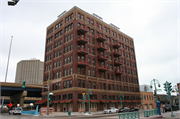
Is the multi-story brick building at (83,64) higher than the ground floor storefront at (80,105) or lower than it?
higher

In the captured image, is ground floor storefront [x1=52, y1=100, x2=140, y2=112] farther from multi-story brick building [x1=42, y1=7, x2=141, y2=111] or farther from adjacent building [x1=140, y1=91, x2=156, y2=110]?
adjacent building [x1=140, y1=91, x2=156, y2=110]

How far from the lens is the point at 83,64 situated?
46188mm

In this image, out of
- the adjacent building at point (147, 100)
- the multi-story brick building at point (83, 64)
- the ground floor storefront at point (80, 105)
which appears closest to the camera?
the ground floor storefront at point (80, 105)

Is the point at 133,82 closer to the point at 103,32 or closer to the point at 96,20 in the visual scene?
the point at 103,32

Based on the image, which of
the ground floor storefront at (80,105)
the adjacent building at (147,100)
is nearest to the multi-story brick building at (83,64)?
the ground floor storefront at (80,105)

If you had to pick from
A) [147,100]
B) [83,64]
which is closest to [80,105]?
[83,64]

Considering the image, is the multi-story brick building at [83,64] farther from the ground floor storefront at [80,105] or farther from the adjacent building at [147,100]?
the adjacent building at [147,100]

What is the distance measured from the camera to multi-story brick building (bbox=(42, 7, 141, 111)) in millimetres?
46188

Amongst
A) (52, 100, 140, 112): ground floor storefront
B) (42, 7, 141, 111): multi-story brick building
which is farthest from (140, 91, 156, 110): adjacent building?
(52, 100, 140, 112): ground floor storefront

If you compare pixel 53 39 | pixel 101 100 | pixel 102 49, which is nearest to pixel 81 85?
pixel 101 100

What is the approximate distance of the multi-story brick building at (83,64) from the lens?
46188 mm

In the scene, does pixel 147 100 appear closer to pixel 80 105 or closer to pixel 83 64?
pixel 80 105

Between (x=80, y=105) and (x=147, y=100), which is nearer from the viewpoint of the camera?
(x=80, y=105)

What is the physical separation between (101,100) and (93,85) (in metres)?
5.63
